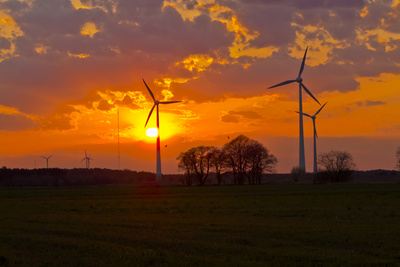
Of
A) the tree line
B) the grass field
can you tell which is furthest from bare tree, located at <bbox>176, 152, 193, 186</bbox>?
the grass field

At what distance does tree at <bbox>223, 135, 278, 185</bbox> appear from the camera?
5472 inches

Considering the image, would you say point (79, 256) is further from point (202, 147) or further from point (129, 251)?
point (202, 147)

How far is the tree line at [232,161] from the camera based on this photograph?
13938 centimetres

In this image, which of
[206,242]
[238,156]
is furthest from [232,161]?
[206,242]

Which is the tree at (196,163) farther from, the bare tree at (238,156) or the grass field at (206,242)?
the grass field at (206,242)

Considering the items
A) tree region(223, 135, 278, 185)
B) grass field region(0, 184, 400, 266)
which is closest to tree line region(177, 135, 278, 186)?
tree region(223, 135, 278, 185)

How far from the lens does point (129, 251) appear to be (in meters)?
19.3

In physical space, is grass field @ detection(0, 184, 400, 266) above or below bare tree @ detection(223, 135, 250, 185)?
below

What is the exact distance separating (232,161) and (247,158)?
5207 millimetres

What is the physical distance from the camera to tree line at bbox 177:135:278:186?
457ft

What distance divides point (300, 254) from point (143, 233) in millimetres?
9847

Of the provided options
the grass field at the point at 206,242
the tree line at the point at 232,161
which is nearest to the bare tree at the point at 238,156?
the tree line at the point at 232,161

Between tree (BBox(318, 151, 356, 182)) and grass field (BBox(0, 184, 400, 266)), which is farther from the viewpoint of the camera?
tree (BBox(318, 151, 356, 182))

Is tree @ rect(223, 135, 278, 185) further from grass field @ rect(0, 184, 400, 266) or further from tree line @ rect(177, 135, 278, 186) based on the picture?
grass field @ rect(0, 184, 400, 266)
